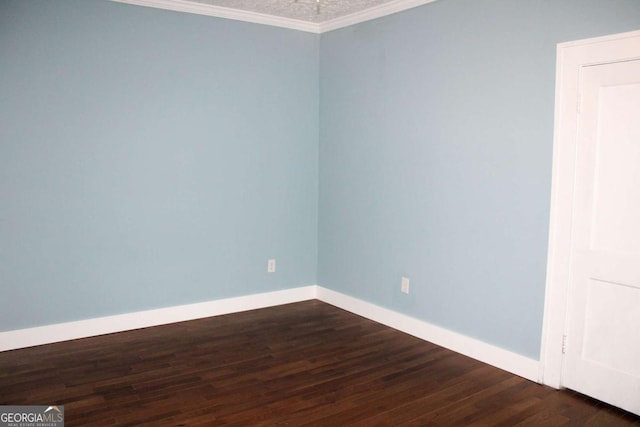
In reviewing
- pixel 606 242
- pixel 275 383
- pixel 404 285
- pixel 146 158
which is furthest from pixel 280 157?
pixel 606 242

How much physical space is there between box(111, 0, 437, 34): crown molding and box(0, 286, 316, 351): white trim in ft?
7.73

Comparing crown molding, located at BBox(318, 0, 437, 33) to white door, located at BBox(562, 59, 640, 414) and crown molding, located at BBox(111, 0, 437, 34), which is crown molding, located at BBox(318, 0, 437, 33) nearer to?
crown molding, located at BBox(111, 0, 437, 34)

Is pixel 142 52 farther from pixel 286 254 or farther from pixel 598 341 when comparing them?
pixel 598 341

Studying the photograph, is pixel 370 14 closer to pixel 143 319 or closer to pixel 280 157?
pixel 280 157

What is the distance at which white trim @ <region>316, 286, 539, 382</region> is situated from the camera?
331cm

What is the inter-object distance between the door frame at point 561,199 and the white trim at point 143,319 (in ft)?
7.76

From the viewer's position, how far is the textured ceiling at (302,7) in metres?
4.05

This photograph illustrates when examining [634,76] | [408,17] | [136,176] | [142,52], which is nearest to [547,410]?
[634,76]

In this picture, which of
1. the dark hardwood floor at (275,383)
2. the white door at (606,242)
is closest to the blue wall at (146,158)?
the dark hardwood floor at (275,383)

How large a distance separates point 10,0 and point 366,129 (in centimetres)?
270

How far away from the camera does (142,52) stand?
3.94 metres

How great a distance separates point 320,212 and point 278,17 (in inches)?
69.9

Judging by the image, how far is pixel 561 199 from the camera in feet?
10.0

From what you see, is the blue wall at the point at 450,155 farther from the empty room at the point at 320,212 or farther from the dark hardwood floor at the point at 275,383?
the dark hardwood floor at the point at 275,383
